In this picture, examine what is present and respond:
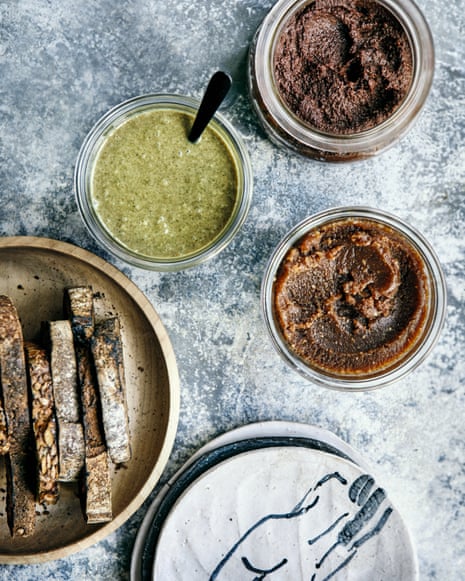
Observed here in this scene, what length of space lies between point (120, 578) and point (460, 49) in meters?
1.56

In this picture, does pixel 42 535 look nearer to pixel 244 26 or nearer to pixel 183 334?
pixel 183 334

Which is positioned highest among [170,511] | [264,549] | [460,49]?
[460,49]

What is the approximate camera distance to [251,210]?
1630mm

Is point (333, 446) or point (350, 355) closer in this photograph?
point (350, 355)

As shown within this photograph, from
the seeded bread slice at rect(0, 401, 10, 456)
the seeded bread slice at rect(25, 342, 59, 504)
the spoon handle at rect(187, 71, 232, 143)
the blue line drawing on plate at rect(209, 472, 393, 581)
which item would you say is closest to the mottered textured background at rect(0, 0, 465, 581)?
the blue line drawing on plate at rect(209, 472, 393, 581)

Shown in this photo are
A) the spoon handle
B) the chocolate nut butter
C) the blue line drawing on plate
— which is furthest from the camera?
the blue line drawing on plate

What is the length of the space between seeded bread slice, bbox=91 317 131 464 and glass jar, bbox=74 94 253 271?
185 millimetres

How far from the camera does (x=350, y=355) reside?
1.51 meters

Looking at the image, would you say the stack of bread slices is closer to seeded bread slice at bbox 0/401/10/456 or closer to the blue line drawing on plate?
seeded bread slice at bbox 0/401/10/456

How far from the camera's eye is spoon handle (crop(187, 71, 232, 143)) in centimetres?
134

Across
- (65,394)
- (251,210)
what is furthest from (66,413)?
(251,210)

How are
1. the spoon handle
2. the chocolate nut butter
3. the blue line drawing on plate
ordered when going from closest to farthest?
1. the spoon handle
2. the chocolate nut butter
3. the blue line drawing on plate

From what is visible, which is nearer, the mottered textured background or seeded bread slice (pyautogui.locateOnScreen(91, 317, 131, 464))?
seeded bread slice (pyautogui.locateOnScreen(91, 317, 131, 464))

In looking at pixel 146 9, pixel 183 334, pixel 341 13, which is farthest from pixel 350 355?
pixel 146 9
